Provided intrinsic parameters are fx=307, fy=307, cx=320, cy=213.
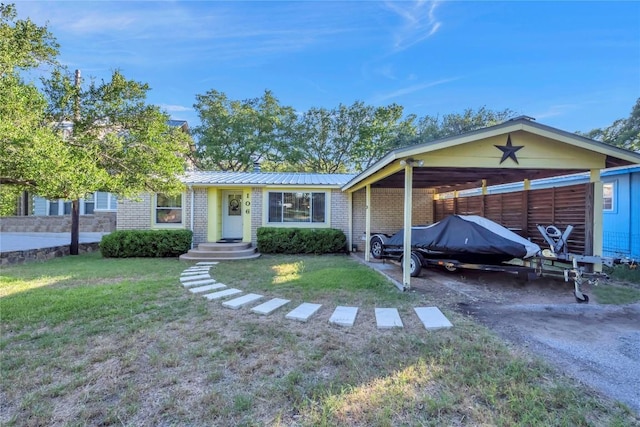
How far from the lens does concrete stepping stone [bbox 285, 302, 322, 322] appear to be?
4238 millimetres

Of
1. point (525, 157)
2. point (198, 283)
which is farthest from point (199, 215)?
point (525, 157)

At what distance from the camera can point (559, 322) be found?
415cm

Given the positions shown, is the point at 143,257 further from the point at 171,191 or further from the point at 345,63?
the point at 345,63

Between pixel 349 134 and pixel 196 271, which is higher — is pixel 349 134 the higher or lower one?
the higher one

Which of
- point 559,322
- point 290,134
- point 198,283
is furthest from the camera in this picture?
point 290,134

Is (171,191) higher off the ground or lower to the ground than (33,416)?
higher

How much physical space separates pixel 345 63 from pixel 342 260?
1161cm

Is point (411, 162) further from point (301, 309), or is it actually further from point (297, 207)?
point (297, 207)

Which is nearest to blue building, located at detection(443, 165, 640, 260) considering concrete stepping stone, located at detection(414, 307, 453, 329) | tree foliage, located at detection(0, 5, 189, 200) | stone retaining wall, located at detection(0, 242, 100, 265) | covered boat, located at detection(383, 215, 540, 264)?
covered boat, located at detection(383, 215, 540, 264)

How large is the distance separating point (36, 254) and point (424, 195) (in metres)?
13.8

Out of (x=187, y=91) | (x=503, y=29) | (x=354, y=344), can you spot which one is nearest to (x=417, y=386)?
(x=354, y=344)

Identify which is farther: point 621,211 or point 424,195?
point 424,195

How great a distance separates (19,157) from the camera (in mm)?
5066

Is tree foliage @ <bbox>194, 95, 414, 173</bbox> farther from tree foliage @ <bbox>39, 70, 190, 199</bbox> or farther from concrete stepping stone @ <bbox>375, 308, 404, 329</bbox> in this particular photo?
concrete stepping stone @ <bbox>375, 308, 404, 329</bbox>
